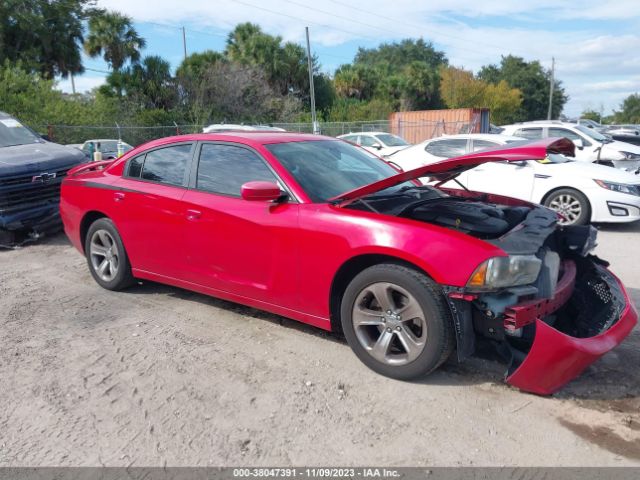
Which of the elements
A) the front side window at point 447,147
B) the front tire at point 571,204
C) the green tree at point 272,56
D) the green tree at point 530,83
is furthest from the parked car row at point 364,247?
the green tree at point 530,83

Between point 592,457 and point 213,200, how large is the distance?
2979 mm

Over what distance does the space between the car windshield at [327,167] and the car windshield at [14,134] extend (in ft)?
19.8

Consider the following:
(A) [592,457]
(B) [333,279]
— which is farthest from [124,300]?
(A) [592,457]

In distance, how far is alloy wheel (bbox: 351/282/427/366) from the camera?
10.8 feet

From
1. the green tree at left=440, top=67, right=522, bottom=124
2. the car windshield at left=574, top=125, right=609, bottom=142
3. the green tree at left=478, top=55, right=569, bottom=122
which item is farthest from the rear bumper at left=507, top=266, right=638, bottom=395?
the green tree at left=478, top=55, right=569, bottom=122

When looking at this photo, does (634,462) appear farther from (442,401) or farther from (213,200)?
(213,200)

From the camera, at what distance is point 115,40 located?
103 feet

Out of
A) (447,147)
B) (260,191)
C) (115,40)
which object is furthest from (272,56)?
(260,191)

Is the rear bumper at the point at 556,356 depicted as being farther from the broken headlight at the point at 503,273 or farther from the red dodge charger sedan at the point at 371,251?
the broken headlight at the point at 503,273

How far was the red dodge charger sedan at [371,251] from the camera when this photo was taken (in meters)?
3.12

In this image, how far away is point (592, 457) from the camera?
105 inches

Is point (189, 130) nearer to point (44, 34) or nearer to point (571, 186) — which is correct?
point (44, 34)

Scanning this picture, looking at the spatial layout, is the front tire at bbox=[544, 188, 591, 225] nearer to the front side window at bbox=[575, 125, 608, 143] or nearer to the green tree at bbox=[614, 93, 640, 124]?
the front side window at bbox=[575, 125, 608, 143]

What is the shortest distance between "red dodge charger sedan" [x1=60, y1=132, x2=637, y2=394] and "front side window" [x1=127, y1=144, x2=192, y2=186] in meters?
0.01
